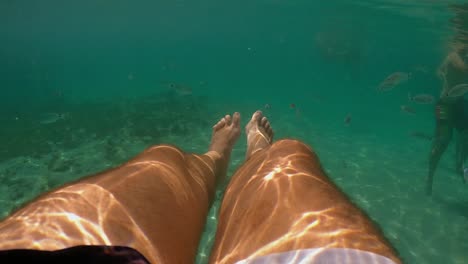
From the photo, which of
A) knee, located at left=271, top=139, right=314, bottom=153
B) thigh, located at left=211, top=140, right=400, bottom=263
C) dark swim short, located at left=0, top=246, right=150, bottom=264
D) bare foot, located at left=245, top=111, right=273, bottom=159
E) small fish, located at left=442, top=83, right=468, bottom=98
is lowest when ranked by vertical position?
small fish, located at left=442, top=83, right=468, bottom=98

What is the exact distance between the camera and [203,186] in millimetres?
3152

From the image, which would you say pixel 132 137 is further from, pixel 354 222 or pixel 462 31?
pixel 462 31

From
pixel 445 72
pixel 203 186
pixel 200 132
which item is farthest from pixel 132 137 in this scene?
pixel 445 72

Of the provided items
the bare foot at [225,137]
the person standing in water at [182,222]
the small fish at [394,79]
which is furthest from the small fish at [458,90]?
the person standing in water at [182,222]

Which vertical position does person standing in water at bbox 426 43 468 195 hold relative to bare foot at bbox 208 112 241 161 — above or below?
below

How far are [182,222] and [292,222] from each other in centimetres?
88

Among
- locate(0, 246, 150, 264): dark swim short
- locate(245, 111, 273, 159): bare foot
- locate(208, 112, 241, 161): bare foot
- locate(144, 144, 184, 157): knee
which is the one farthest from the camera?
locate(208, 112, 241, 161): bare foot

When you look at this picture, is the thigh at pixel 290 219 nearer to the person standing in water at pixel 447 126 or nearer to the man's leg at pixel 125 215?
the man's leg at pixel 125 215

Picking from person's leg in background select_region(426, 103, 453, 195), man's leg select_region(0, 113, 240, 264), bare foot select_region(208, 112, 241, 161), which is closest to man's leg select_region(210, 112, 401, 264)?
man's leg select_region(0, 113, 240, 264)

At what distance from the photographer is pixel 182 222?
2260 millimetres

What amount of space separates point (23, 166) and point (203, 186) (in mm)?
9864

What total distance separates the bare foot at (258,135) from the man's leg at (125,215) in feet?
7.61

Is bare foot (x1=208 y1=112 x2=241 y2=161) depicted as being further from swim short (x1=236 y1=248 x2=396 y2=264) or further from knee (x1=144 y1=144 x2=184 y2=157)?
swim short (x1=236 y1=248 x2=396 y2=264)

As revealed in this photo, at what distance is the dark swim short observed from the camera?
1.28 meters
